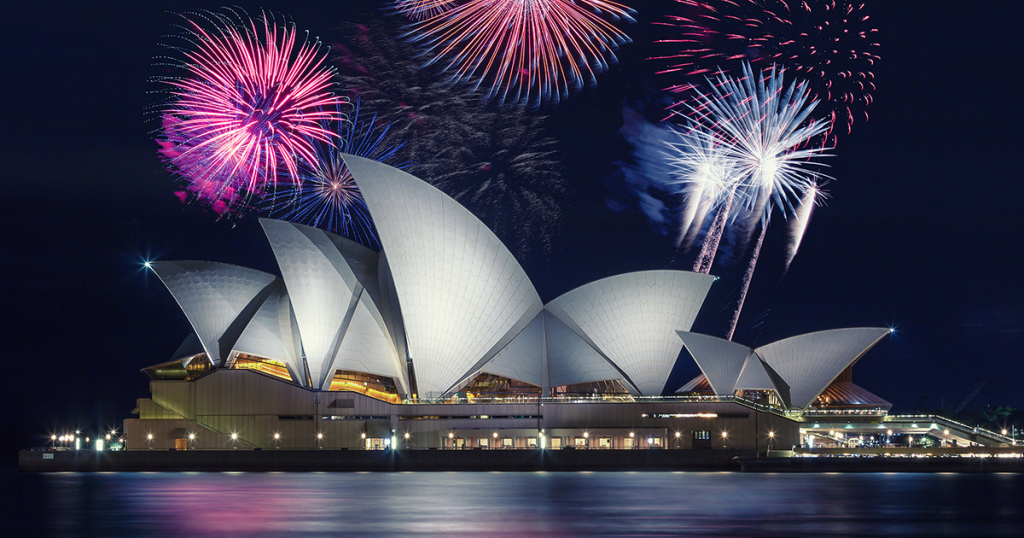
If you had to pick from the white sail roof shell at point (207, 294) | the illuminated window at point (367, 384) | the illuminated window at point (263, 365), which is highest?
the white sail roof shell at point (207, 294)

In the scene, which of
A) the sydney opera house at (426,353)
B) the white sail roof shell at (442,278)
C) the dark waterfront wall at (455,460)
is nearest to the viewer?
the white sail roof shell at (442,278)

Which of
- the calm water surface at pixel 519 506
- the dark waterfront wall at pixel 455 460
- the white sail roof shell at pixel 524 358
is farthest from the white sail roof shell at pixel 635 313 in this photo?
the calm water surface at pixel 519 506

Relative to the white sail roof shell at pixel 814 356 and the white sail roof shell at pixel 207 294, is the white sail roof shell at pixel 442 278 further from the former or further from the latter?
the white sail roof shell at pixel 814 356

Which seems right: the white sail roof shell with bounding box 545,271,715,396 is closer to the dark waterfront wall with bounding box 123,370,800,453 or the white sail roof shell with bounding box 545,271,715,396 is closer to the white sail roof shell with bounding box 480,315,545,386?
the white sail roof shell with bounding box 480,315,545,386

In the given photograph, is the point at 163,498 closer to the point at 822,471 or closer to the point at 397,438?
the point at 397,438

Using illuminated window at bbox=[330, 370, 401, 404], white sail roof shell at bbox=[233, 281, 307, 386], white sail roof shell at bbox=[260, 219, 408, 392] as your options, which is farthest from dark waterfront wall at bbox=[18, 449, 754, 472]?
white sail roof shell at bbox=[233, 281, 307, 386]

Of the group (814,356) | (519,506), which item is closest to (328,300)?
(519,506)
